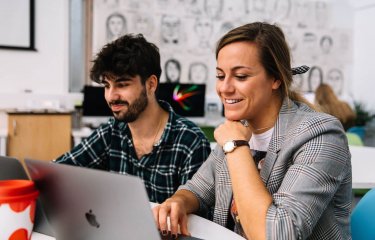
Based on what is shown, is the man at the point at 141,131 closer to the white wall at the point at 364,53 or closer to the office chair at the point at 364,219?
the office chair at the point at 364,219

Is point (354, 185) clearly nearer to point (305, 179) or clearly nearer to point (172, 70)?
point (305, 179)

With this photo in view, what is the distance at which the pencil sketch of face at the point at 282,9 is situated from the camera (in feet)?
18.4

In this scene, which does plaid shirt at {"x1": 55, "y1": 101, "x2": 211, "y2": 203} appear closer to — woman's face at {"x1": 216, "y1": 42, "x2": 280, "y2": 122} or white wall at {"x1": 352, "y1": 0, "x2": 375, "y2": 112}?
woman's face at {"x1": 216, "y1": 42, "x2": 280, "y2": 122}

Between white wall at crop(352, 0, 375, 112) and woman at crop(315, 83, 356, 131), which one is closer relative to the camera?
woman at crop(315, 83, 356, 131)

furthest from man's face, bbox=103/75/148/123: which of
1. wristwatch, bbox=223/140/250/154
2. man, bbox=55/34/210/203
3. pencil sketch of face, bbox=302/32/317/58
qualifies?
pencil sketch of face, bbox=302/32/317/58

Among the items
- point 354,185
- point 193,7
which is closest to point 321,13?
point 193,7

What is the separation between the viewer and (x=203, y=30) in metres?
5.19

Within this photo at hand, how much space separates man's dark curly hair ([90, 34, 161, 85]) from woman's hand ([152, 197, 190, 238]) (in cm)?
77

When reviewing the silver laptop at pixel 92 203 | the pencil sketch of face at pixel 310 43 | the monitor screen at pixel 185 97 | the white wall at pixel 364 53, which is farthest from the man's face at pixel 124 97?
the white wall at pixel 364 53

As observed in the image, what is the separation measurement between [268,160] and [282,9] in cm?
484

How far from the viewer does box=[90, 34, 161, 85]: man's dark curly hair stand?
1.78 meters

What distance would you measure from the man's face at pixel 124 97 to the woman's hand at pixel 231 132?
628 mm

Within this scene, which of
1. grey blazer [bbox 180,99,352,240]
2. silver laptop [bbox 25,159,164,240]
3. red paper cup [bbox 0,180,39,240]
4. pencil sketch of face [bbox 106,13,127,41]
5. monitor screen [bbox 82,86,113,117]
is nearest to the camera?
silver laptop [bbox 25,159,164,240]

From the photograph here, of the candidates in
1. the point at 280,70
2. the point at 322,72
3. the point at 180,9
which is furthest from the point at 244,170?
the point at 322,72
